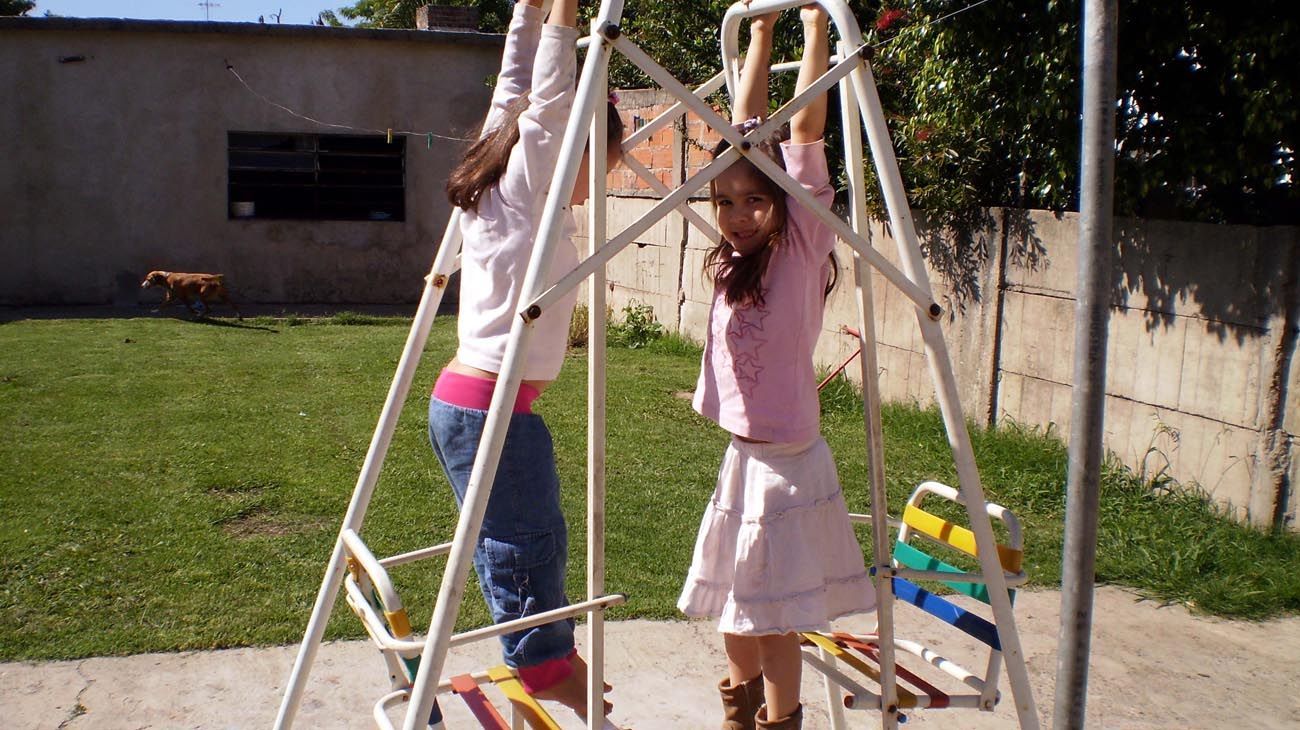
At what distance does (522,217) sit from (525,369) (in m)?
0.30

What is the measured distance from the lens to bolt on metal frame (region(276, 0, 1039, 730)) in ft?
6.09

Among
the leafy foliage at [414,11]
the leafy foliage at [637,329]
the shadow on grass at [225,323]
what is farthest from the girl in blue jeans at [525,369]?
the leafy foliage at [414,11]

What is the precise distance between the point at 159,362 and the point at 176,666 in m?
6.00

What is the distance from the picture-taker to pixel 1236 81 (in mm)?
4879

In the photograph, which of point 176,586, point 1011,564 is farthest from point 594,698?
point 176,586

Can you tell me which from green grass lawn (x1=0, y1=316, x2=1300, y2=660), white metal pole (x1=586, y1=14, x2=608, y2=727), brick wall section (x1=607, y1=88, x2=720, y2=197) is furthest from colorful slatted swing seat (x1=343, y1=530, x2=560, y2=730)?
brick wall section (x1=607, y1=88, x2=720, y2=197)

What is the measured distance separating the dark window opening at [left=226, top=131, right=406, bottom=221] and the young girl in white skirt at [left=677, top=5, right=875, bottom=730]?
12847mm

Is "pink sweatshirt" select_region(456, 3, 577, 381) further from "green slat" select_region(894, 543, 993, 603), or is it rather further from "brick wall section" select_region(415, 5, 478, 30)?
"brick wall section" select_region(415, 5, 478, 30)

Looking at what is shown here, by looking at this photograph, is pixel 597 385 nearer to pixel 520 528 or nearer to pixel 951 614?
pixel 520 528

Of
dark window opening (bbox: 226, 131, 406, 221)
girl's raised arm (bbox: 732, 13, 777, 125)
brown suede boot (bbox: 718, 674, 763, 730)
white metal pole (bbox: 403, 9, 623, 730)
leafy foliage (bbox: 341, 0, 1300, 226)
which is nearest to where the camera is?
white metal pole (bbox: 403, 9, 623, 730)

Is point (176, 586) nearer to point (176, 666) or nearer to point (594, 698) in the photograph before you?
point (176, 666)

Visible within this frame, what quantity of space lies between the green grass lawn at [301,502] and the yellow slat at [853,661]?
5.13 feet

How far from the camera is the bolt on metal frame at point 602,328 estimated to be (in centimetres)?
186

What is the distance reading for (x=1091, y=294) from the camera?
4.93 feet
